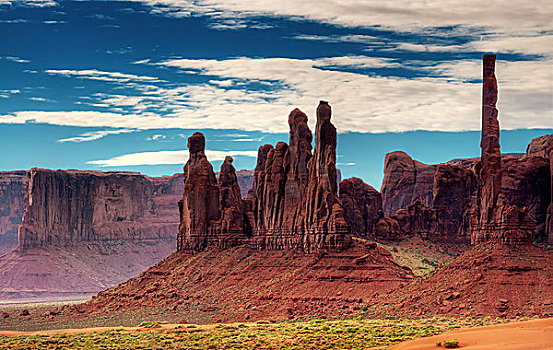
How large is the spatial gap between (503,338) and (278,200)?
3256 inches

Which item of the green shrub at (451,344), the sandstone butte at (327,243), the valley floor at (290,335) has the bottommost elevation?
the valley floor at (290,335)

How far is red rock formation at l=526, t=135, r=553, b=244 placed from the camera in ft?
388

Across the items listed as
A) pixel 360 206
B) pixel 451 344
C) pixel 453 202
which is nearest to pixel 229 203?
pixel 360 206

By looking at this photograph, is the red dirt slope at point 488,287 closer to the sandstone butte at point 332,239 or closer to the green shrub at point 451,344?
the sandstone butte at point 332,239

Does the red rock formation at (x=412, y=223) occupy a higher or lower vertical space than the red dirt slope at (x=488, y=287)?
higher

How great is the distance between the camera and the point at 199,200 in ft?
500

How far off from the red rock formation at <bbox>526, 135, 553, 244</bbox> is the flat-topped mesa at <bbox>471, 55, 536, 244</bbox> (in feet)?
26.8

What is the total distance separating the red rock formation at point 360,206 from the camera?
158 meters

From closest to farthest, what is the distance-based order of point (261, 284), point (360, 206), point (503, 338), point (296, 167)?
1. point (503, 338)
2. point (261, 284)
3. point (296, 167)
4. point (360, 206)

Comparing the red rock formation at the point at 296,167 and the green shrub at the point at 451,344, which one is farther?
the red rock formation at the point at 296,167

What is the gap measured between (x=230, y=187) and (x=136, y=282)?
1897 cm

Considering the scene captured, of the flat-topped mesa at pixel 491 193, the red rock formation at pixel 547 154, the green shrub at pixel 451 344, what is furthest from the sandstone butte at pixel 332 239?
the green shrub at pixel 451 344

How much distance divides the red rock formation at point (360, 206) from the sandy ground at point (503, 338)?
91938 millimetres

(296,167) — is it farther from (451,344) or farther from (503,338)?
(503,338)
